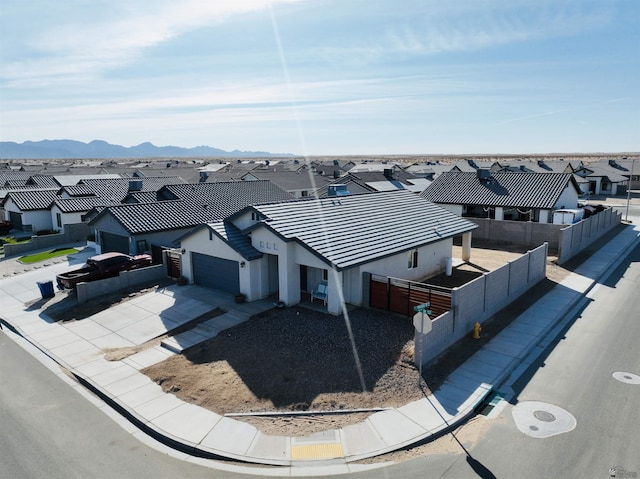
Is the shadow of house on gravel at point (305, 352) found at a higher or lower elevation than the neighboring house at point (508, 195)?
lower

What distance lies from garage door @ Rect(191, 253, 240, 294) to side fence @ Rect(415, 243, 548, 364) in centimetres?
1012

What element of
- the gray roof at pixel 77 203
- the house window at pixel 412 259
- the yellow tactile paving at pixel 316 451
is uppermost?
the gray roof at pixel 77 203

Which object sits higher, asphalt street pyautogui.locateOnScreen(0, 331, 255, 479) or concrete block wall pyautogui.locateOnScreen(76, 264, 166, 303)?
concrete block wall pyautogui.locateOnScreen(76, 264, 166, 303)

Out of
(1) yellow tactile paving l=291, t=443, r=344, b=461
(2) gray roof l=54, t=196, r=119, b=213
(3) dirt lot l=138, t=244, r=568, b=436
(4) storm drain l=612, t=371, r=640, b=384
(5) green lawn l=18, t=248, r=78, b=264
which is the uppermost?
(2) gray roof l=54, t=196, r=119, b=213

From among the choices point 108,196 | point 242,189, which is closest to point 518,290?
point 242,189

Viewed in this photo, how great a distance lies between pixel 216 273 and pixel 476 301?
485 inches

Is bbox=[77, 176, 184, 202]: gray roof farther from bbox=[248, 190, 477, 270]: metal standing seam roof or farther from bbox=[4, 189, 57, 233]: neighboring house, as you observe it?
bbox=[248, 190, 477, 270]: metal standing seam roof

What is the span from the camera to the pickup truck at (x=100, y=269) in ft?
76.9

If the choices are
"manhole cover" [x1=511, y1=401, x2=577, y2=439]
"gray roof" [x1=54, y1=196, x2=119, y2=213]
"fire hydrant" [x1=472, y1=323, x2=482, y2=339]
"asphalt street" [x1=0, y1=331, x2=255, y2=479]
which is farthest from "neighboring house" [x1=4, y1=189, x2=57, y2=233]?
"manhole cover" [x1=511, y1=401, x2=577, y2=439]

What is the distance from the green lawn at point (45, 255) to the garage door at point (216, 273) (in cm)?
1524

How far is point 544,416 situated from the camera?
39.9ft

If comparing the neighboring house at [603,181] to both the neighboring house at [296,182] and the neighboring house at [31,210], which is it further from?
the neighboring house at [31,210]

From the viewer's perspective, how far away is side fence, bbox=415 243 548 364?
15.1 meters

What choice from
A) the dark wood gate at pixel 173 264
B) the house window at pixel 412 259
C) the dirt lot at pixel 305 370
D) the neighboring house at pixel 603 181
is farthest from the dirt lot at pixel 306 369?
the neighboring house at pixel 603 181
